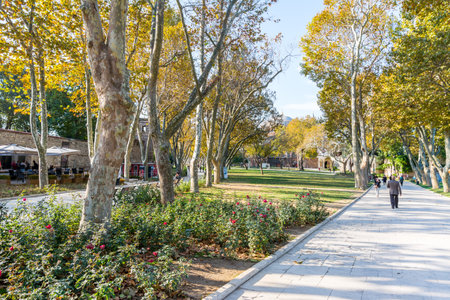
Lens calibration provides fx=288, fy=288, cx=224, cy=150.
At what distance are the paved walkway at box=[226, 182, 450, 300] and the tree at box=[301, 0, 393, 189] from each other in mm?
15530

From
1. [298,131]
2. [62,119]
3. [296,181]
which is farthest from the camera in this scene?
[298,131]

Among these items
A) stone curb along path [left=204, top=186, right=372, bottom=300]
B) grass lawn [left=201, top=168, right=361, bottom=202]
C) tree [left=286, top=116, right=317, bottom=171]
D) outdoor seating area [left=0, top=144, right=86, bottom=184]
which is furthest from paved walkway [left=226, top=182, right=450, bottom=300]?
tree [left=286, top=116, right=317, bottom=171]

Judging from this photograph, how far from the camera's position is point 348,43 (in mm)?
21938

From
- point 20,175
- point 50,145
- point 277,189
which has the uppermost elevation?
point 50,145

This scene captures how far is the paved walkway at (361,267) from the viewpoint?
13.2ft

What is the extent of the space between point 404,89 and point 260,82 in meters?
11.3

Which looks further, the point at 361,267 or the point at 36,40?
the point at 36,40

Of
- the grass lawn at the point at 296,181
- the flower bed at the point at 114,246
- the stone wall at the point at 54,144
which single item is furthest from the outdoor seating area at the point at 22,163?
the grass lawn at the point at 296,181

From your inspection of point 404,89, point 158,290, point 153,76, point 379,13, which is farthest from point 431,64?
point 158,290

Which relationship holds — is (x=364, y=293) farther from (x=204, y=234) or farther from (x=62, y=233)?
(x=62, y=233)

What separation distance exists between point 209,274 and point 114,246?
155cm

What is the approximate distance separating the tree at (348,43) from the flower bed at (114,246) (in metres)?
17.2

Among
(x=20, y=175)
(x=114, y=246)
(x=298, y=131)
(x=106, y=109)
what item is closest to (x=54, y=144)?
(x=20, y=175)

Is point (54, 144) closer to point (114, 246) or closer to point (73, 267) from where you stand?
point (114, 246)
